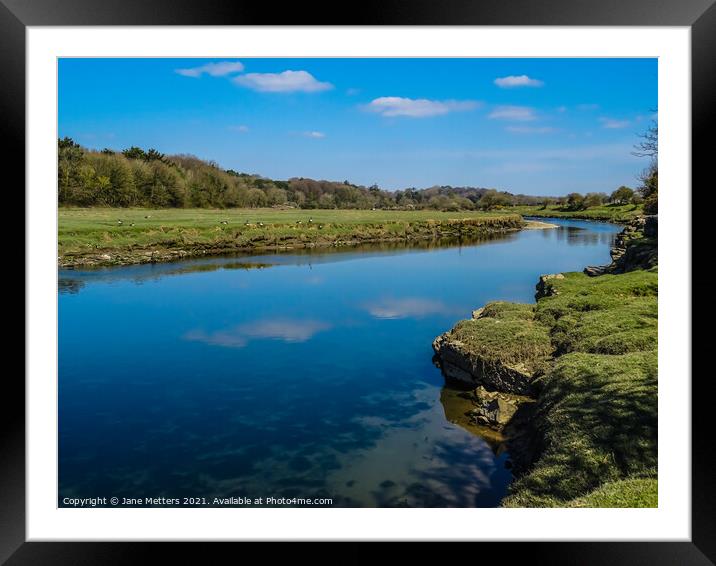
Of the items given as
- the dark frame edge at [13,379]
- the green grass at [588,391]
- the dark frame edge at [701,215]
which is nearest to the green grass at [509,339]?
the green grass at [588,391]

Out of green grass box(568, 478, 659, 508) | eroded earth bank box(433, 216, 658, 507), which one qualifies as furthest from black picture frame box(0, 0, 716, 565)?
eroded earth bank box(433, 216, 658, 507)

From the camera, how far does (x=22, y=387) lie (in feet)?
15.6

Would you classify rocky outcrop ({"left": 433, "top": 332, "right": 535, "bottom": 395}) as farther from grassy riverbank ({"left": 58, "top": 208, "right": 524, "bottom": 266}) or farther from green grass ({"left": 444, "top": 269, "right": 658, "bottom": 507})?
grassy riverbank ({"left": 58, "top": 208, "right": 524, "bottom": 266})

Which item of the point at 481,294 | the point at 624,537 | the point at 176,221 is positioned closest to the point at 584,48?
the point at 624,537

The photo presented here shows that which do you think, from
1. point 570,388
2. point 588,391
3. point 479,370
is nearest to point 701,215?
point 588,391

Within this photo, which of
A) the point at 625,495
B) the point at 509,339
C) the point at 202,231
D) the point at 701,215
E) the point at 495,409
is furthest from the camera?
the point at 202,231

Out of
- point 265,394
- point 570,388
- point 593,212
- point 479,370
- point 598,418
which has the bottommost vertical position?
point 265,394

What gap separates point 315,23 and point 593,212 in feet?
203

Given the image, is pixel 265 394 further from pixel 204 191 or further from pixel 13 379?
pixel 204 191

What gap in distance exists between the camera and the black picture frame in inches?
181

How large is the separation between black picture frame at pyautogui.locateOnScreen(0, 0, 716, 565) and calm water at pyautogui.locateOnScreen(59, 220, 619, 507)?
7.61 feet

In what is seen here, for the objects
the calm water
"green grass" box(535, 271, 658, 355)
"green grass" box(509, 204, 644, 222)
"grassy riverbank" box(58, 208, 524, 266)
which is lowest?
the calm water

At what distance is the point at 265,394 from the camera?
33.4 ft

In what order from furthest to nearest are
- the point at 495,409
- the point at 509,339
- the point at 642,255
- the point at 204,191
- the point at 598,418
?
the point at 204,191
the point at 642,255
the point at 509,339
the point at 495,409
the point at 598,418
